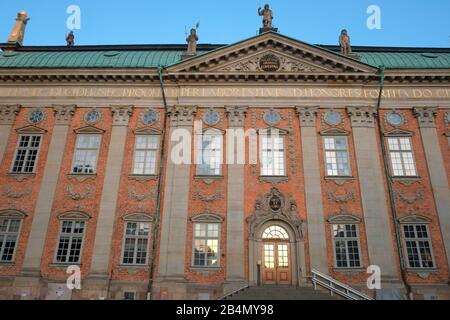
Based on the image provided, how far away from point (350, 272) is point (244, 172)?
775 centimetres

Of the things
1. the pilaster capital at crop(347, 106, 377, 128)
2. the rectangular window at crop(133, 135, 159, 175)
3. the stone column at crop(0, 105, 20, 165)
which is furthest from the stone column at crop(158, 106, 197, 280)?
the stone column at crop(0, 105, 20, 165)

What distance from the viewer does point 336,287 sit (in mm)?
18000

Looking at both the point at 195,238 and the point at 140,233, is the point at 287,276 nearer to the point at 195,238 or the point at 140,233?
the point at 195,238

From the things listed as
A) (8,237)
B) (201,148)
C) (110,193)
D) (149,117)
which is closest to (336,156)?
(201,148)

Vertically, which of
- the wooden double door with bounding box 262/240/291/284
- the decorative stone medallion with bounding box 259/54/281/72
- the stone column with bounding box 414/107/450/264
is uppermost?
the decorative stone medallion with bounding box 259/54/281/72

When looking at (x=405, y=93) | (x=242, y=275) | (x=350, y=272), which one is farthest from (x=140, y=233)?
(x=405, y=93)

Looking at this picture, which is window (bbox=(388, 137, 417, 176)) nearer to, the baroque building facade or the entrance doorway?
the baroque building facade

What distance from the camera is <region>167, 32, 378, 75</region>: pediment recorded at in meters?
22.2

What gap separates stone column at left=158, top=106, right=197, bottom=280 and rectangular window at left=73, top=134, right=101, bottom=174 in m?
4.49

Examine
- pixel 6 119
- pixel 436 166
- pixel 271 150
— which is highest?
pixel 6 119

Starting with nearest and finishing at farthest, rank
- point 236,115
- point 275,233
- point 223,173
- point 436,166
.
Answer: point 275,233 < point 436,166 < point 223,173 < point 236,115

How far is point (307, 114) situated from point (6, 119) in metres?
18.7

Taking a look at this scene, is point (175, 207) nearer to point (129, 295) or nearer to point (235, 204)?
point (235, 204)

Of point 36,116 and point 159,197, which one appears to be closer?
point 159,197
